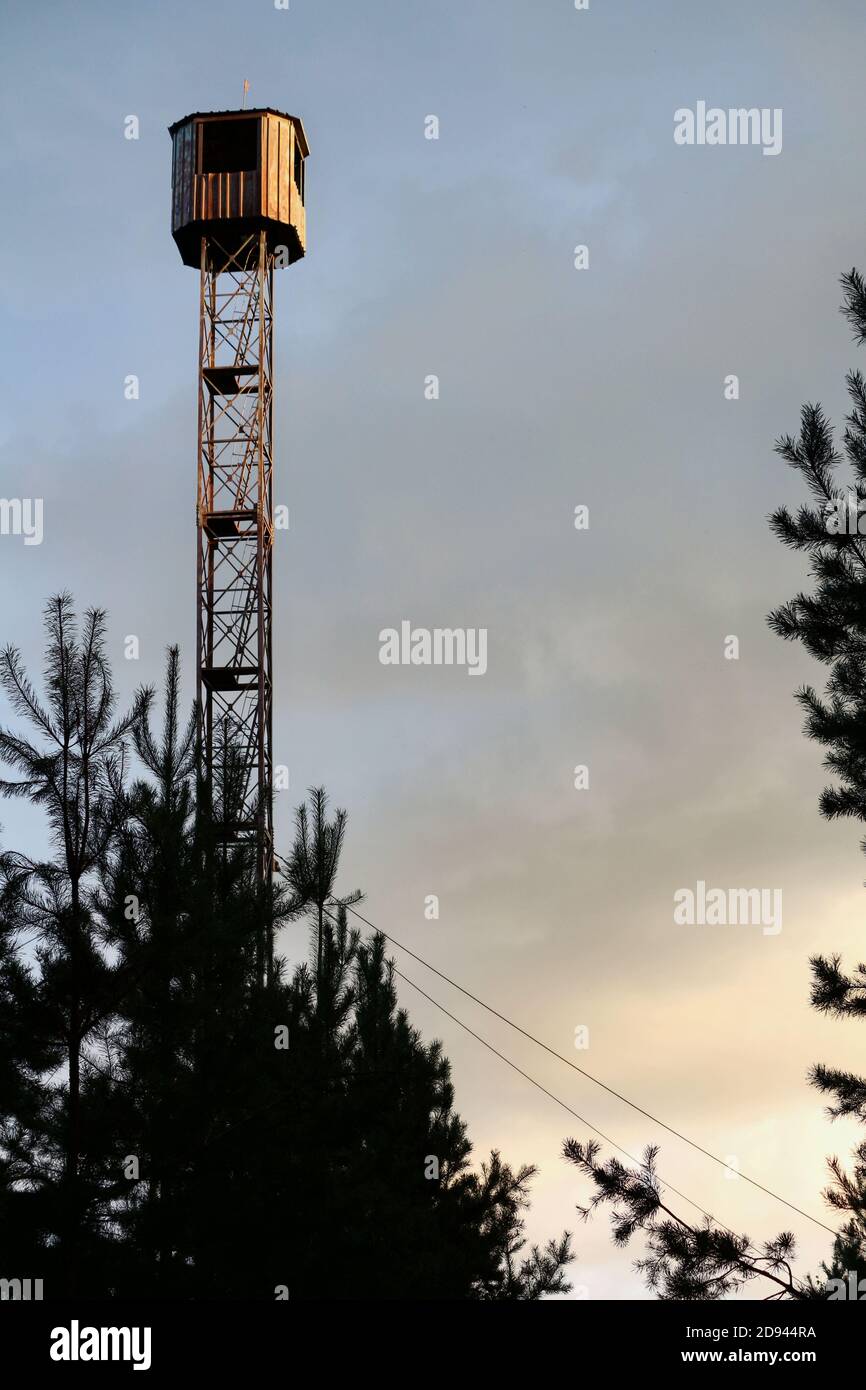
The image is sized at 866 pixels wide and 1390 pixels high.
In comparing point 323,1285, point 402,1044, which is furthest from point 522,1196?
point 323,1285

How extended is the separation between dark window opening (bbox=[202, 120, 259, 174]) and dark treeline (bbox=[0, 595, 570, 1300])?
18165 millimetres

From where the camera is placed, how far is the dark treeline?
1266 centimetres

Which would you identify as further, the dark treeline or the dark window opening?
the dark window opening

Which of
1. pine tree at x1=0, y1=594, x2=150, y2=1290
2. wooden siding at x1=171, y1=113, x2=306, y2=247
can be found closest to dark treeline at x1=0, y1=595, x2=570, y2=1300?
pine tree at x1=0, y1=594, x2=150, y2=1290

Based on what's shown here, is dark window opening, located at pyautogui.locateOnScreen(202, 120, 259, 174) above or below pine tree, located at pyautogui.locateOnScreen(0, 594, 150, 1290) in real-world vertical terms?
above

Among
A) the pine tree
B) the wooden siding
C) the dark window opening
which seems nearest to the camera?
the pine tree

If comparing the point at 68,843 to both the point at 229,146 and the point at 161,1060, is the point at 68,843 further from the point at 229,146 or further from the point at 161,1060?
the point at 229,146

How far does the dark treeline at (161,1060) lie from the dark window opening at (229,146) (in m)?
18.2

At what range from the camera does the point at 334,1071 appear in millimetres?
16656

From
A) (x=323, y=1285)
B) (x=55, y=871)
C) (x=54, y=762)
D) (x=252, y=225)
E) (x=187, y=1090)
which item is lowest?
(x=323, y=1285)

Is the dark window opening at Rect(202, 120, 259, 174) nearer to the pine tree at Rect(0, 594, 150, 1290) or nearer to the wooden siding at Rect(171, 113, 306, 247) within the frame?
the wooden siding at Rect(171, 113, 306, 247)

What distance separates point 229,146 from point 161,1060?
22165 millimetres
